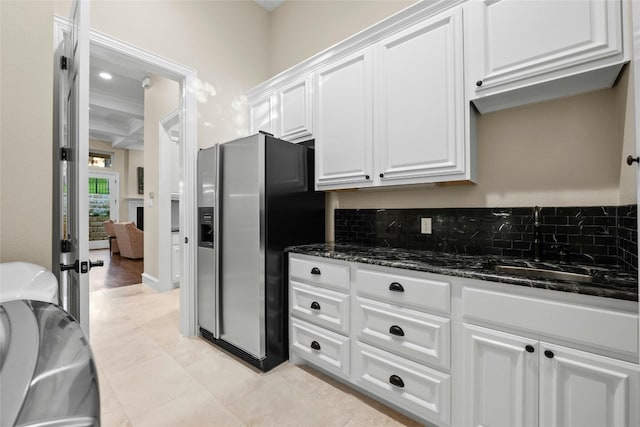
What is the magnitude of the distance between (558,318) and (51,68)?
2.33 meters

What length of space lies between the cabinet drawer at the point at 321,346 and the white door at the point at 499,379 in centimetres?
71

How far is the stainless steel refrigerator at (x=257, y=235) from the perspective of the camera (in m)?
2.05

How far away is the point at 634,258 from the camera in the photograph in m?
1.20

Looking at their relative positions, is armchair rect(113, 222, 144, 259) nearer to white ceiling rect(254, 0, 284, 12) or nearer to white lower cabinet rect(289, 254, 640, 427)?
white ceiling rect(254, 0, 284, 12)

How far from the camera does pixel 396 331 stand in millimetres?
1570

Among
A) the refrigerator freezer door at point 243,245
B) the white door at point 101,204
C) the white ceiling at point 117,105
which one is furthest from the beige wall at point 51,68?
the white door at point 101,204

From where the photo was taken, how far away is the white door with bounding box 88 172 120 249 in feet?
28.3

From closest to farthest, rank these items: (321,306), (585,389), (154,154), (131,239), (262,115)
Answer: (585,389) → (321,306) → (262,115) → (154,154) → (131,239)

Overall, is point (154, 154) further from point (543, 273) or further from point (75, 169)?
point (543, 273)

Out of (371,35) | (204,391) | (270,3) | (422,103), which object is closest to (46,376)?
(204,391)

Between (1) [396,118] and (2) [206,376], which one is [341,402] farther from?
(1) [396,118]

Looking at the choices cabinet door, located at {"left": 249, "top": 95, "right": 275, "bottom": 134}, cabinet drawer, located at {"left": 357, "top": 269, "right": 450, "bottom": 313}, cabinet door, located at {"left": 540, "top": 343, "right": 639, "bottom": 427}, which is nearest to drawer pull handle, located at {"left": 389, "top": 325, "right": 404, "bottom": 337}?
cabinet drawer, located at {"left": 357, "top": 269, "right": 450, "bottom": 313}

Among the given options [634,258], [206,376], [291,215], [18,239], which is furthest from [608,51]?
[206,376]

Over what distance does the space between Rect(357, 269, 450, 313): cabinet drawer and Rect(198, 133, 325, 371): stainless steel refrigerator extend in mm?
699
